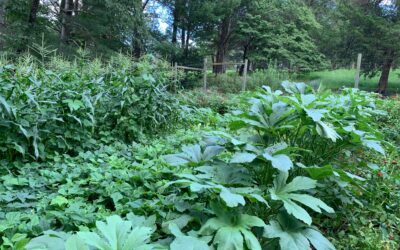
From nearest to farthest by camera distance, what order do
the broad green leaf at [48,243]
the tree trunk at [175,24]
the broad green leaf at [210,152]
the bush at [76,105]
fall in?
the broad green leaf at [48,243] < the broad green leaf at [210,152] < the bush at [76,105] < the tree trunk at [175,24]

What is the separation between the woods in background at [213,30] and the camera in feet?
42.2

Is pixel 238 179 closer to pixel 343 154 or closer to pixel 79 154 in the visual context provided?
pixel 343 154

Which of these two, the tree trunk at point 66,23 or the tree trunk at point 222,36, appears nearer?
the tree trunk at point 66,23

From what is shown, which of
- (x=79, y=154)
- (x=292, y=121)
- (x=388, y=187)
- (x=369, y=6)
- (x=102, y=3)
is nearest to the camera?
(x=292, y=121)

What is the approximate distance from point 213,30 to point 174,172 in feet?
69.0

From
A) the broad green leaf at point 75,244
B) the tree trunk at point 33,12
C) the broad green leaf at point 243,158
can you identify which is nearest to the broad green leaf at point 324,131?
the broad green leaf at point 243,158

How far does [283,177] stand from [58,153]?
2385mm

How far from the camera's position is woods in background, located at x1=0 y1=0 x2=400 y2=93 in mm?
12875

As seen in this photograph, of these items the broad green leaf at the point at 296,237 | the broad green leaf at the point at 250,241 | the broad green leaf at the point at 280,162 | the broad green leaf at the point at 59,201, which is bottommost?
the broad green leaf at the point at 59,201

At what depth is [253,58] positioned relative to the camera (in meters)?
20.7

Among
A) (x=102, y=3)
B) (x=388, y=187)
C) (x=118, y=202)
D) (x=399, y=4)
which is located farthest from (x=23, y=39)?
(x=399, y=4)

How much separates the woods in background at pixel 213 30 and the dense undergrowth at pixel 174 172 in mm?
8719

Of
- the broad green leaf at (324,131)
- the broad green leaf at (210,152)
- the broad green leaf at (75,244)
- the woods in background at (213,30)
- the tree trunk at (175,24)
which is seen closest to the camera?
the broad green leaf at (75,244)

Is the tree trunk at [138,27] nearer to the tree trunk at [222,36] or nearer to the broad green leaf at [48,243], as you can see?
A: the tree trunk at [222,36]
